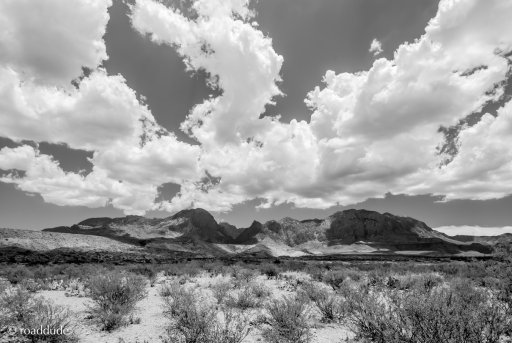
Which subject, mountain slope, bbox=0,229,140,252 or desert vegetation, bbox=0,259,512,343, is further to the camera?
mountain slope, bbox=0,229,140,252

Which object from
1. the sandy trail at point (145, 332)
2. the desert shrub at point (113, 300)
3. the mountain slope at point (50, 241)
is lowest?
the mountain slope at point (50, 241)

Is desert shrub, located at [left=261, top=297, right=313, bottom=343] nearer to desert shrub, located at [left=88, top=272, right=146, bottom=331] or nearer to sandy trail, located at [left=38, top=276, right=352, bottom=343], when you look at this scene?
sandy trail, located at [left=38, top=276, right=352, bottom=343]

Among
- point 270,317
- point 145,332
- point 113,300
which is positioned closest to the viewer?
point 145,332

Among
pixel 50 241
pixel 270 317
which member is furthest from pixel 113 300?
pixel 50 241

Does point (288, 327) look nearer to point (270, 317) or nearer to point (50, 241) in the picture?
point (270, 317)

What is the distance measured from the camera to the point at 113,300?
33.8 ft

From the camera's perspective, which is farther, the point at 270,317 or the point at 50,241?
the point at 50,241

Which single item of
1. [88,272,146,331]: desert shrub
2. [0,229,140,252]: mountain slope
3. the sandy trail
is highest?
[88,272,146,331]: desert shrub

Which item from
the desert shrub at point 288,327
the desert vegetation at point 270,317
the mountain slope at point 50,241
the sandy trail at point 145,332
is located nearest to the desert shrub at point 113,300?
the desert vegetation at point 270,317

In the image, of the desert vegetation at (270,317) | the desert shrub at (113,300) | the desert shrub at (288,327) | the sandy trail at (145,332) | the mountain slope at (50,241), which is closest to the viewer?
the desert vegetation at (270,317)

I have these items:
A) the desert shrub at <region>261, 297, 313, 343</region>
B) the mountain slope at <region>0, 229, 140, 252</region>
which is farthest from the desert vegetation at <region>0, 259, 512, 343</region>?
the mountain slope at <region>0, 229, 140, 252</region>

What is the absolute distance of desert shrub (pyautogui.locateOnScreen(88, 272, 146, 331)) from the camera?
866 cm

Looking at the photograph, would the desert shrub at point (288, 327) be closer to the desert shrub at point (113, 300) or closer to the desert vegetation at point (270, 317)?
the desert vegetation at point (270, 317)

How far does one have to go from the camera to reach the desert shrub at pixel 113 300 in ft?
28.4
